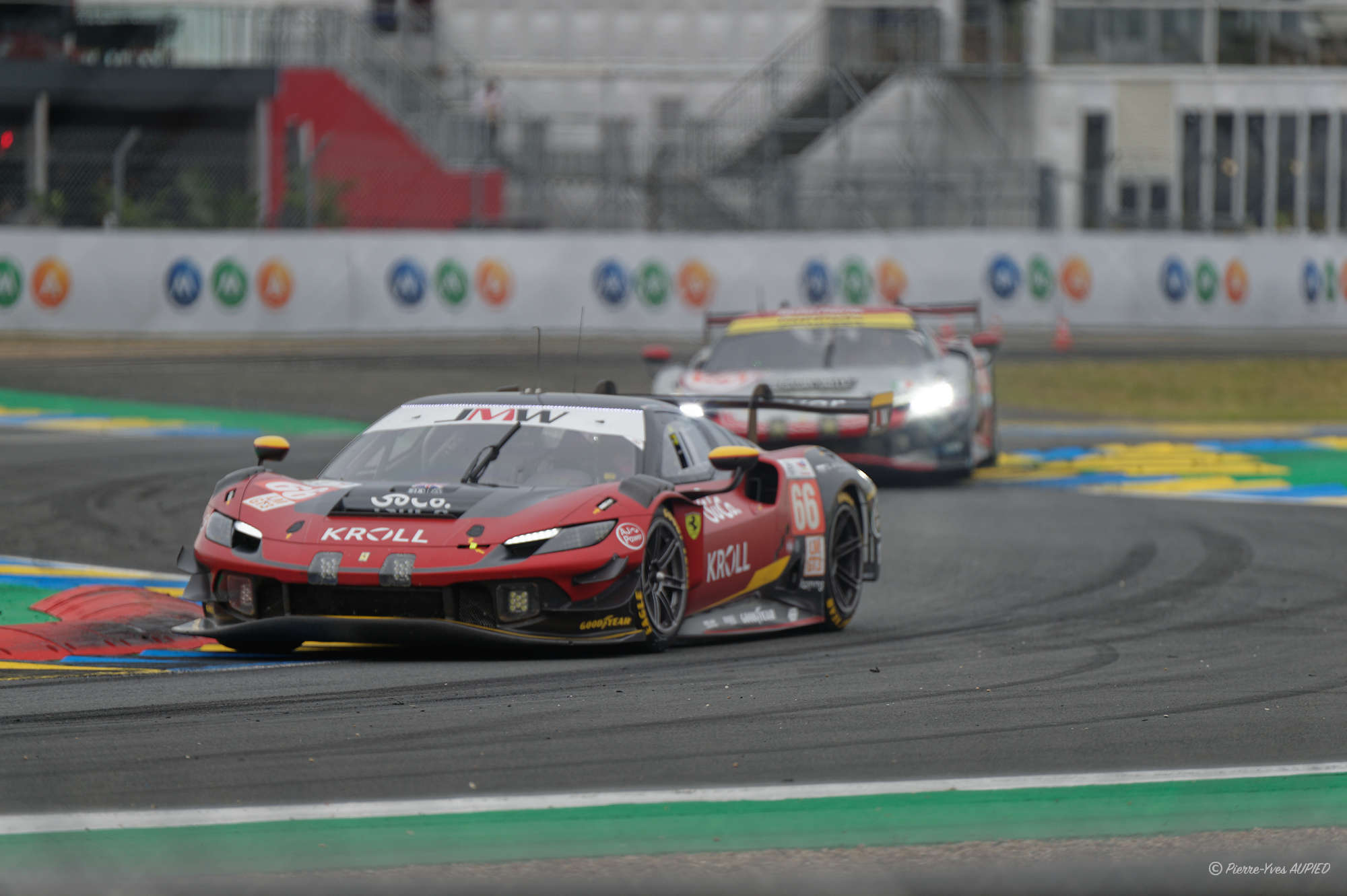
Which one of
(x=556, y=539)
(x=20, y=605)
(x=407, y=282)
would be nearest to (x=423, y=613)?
(x=556, y=539)

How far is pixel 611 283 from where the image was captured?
31.6 m

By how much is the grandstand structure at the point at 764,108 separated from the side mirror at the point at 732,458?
2173cm

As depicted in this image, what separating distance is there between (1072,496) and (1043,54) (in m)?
28.8

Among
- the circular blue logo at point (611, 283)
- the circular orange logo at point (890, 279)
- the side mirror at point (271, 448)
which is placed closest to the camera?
the side mirror at point (271, 448)

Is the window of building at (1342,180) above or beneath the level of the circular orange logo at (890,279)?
above

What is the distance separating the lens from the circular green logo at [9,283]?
89.0 ft

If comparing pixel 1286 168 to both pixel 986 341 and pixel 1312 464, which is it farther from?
pixel 986 341

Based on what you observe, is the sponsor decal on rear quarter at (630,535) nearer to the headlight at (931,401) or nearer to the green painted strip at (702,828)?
the green painted strip at (702,828)

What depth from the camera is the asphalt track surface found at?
5.59 metres

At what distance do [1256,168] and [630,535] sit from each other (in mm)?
40794

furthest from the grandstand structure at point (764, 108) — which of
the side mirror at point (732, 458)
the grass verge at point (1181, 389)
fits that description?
the side mirror at point (732, 458)

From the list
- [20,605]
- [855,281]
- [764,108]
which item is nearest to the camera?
[20,605]

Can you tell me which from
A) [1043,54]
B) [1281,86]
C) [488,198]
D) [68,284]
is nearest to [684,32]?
[1043,54]

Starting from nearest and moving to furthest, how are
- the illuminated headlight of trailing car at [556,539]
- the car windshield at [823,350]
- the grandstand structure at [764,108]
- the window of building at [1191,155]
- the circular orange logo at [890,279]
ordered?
the illuminated headlight of trailing car at [556,539] → the car windshield at [823,350] → the circular orange logo at [890,279] → the grandstand structure at [764,108] → the window of building at [1191,155]
